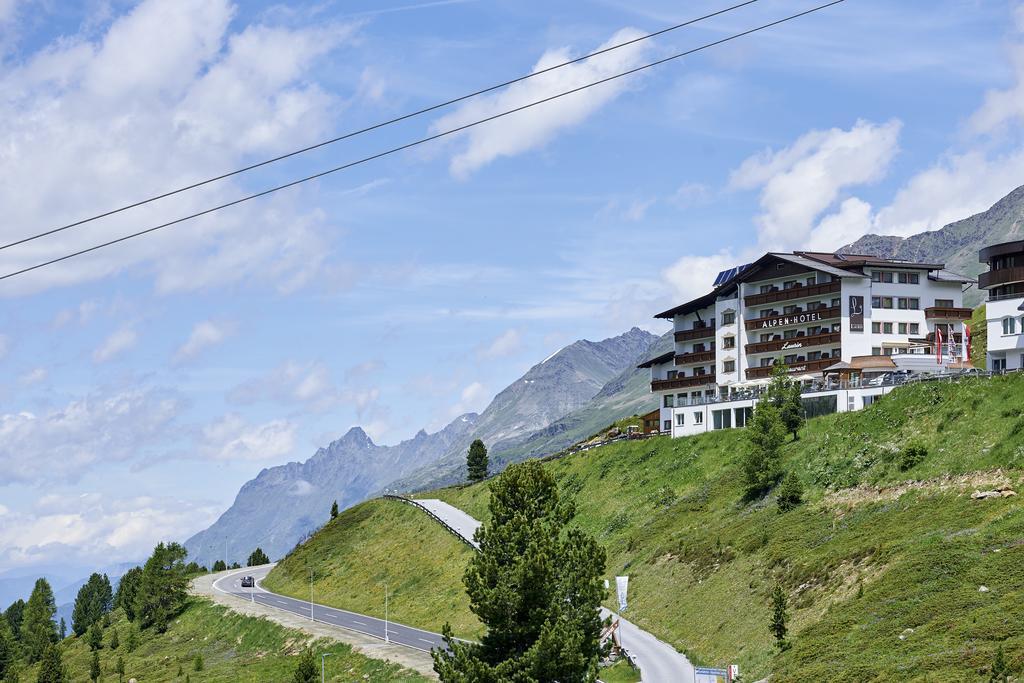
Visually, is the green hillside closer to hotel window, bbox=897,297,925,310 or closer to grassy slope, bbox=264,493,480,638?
grassy slope, bbox=264,493,480,638

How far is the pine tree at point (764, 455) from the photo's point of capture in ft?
290

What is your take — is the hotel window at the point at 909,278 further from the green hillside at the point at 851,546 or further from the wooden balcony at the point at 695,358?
the green hillside at the point at 851,546

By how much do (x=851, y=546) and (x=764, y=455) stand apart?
21.7 metres

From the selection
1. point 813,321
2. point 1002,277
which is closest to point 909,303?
point 813,321

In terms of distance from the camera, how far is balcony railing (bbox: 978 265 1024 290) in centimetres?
9481

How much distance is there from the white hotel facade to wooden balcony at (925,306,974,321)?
10cm

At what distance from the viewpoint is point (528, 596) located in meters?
53.7

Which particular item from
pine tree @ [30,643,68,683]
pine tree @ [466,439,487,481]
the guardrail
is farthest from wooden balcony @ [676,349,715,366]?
pine tree @ [30,643,68,683]

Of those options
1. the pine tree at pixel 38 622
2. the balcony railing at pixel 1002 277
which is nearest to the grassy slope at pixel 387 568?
the pine tree at pixel 38 622

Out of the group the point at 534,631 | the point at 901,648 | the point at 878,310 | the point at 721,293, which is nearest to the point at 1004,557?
the point at 901,648

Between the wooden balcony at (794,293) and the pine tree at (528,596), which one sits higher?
the wooden balcony at (794,293)

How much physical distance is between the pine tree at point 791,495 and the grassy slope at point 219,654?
97.9ft

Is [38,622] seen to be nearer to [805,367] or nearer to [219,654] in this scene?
[219,654]

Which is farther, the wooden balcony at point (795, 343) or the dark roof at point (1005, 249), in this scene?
the wooden balcony at point (795, 343)
